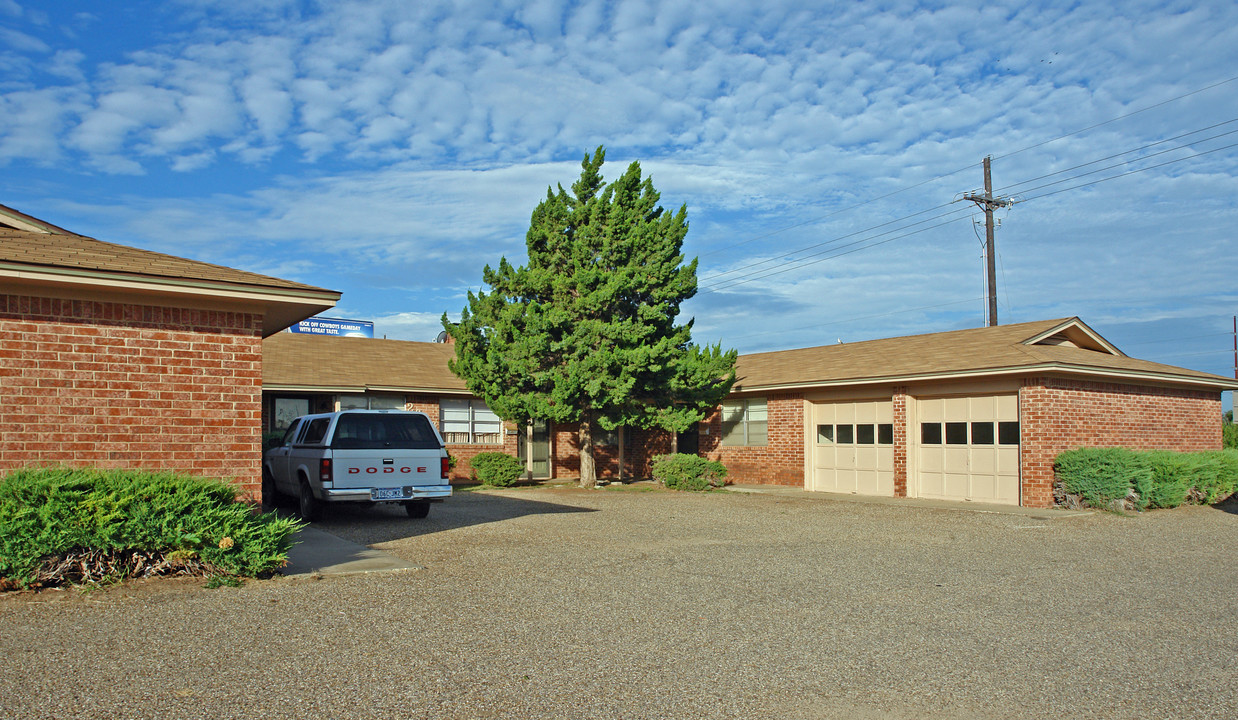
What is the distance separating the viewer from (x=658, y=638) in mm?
6234

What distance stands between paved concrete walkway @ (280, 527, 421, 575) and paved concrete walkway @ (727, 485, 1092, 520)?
35.4 ft

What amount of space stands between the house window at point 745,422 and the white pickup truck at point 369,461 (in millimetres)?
11398

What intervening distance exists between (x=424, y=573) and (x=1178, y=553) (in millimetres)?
9112

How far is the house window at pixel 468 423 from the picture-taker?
23270mm

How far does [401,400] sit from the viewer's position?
22.4 metres

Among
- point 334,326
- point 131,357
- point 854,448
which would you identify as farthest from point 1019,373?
point 334,326

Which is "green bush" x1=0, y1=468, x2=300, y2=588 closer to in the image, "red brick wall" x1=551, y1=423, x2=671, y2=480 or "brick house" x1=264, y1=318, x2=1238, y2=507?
"brick house" x1=264, y1=318, x2=1238, y2=507

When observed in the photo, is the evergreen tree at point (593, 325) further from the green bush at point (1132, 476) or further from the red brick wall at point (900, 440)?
the green bush at point (1132, 476)

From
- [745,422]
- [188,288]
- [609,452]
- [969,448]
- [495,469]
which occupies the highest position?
[188,288]

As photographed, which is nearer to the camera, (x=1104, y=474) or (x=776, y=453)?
(x=1104, y=474)

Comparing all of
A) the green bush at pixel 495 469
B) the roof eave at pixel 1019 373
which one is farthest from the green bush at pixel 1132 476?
the green bush at pixel 495 469

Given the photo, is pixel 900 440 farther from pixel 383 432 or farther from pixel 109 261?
pixel 109 261

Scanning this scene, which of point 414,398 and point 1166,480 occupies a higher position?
point 414,398

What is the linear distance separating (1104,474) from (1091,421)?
6.40 feet
